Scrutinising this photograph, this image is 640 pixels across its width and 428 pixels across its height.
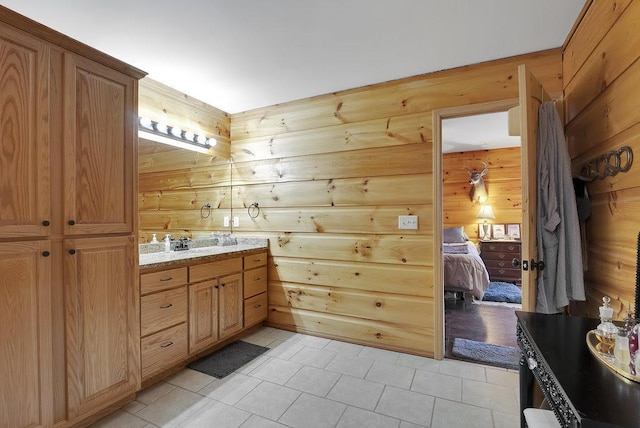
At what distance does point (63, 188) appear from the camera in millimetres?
1529

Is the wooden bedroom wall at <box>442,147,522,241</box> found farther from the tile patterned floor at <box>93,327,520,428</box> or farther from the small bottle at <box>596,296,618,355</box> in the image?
the small bottle at <box>596,296,618,355</box>

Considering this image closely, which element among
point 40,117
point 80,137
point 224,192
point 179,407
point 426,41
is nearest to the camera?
point 40,117

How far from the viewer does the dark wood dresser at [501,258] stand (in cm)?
492

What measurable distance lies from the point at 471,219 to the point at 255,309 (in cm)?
449

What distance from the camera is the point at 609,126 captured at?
1.45 m

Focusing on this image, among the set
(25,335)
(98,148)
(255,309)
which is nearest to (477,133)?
(255,309)

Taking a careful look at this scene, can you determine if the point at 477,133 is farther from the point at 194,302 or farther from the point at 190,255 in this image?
the point at 194,302

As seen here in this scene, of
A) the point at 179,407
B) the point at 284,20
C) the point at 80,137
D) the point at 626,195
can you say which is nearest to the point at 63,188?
the point at 80,137

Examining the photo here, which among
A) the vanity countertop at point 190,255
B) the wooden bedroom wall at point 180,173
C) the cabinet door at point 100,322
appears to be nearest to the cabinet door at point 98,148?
the cabinet door at point 100,322

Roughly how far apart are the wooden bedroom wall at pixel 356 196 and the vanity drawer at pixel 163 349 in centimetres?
108

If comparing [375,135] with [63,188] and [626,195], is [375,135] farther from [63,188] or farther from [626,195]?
[63,188]

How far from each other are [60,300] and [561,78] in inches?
133

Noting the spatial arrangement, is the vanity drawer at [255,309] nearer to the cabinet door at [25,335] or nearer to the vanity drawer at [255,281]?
the vanity drawer at [255,281]

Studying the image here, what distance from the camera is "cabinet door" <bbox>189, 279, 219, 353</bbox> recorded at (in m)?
2.26
